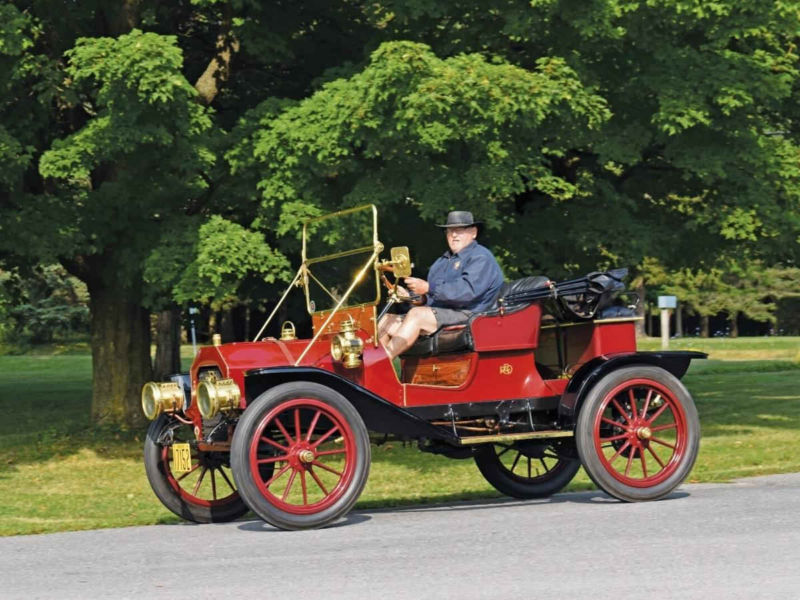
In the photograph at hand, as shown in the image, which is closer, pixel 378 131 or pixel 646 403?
pixel 646 403

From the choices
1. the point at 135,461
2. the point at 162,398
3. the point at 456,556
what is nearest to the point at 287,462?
the point at 162,398

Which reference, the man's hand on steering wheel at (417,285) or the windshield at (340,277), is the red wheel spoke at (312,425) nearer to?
the windshield at (340,277)

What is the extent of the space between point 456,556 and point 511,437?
1.96 m

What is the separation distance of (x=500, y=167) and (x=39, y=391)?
20.1 m

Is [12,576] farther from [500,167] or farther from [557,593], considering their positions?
[500,167]

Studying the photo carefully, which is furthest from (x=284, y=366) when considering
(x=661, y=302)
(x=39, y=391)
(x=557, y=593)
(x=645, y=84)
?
(x=661, y=302)

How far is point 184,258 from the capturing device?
15109 millimetres

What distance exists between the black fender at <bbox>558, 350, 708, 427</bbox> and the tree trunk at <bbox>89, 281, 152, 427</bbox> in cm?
1055

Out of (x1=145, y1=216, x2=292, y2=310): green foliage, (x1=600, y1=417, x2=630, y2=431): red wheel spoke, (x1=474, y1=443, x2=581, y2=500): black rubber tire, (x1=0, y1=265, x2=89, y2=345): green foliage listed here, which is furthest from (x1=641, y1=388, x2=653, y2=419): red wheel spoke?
(x1=0, y1=265, x2=89, y2=345): green foliage

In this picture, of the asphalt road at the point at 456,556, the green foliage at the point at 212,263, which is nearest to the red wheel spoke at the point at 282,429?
the asphalt road at the point at 456,556

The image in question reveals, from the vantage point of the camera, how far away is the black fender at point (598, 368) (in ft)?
30.7

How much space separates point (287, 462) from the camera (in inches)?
339

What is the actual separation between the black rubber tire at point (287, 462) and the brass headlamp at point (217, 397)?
127 mm

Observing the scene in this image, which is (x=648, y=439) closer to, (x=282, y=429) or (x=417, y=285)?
(x=417, y=285)
